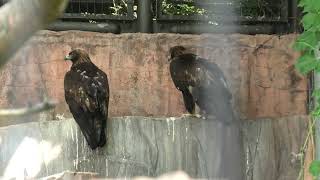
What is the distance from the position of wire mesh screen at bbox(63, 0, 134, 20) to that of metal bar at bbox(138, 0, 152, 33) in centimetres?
9

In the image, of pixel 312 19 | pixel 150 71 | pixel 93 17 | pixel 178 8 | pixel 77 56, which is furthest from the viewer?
pixel 178 8

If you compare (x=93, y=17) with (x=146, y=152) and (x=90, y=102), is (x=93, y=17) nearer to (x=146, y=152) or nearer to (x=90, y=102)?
(x=90, y=102)

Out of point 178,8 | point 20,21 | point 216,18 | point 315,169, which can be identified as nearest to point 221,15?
point 216,18

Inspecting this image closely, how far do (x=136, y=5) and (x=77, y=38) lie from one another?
2.43ft

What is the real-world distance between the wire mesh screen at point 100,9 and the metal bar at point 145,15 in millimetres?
87

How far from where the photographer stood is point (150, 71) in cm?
430

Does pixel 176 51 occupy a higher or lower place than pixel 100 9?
lower

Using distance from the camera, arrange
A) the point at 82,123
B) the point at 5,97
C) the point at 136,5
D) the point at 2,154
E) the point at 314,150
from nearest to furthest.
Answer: the point at 314,150 → the point at 82,123 → the point at 2,154 → the point at 5,97 → the point at 136,5

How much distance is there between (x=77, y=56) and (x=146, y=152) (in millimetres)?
Answer: 758

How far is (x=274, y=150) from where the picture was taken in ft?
13.0

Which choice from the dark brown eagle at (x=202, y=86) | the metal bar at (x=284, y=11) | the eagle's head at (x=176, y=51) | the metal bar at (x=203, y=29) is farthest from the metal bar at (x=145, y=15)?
the metal bar at (x=284, y=11)

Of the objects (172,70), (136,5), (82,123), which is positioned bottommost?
(82,123)

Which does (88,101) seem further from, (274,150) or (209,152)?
(274,150)

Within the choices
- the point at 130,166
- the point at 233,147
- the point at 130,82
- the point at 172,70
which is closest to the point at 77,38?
the point at 130,82
